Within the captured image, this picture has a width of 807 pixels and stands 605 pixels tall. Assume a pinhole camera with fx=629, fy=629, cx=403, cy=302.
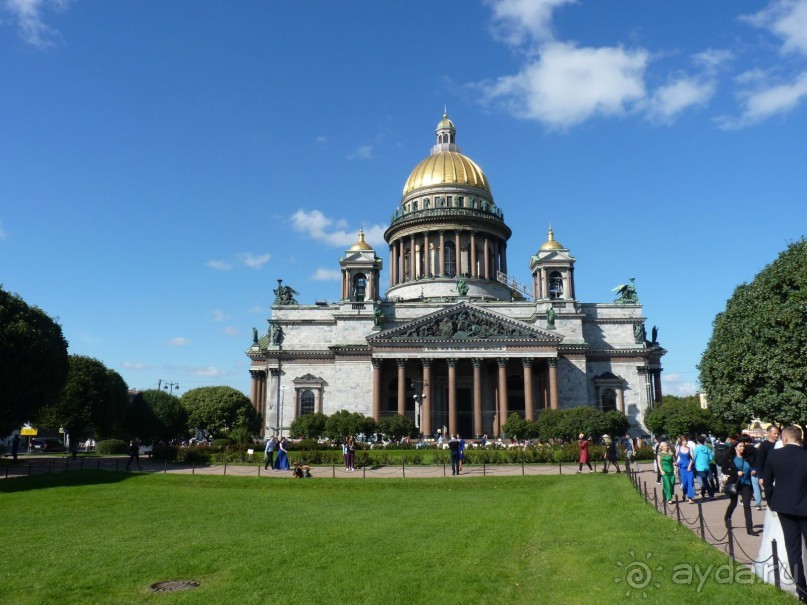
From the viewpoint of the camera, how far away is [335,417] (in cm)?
5456

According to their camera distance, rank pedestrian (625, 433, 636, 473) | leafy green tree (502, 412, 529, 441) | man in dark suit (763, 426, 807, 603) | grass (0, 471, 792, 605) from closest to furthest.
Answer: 1. man in dark suit (763, 426, 807, 603)
2. grass (0, 471, 792, 605)
3. pedestrian (625, 433, 636, 473)
4. leafy green tree (502, 412, 529, 441)

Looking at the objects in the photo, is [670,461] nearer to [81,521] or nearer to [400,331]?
[81,521]

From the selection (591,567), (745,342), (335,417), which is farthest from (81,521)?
(335,417)

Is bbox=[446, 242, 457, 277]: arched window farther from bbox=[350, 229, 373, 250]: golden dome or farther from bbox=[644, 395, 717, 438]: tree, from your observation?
bbox=[644, 395, 717, 438]: tree

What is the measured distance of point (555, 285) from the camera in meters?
72.9

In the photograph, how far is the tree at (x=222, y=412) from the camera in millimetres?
65812

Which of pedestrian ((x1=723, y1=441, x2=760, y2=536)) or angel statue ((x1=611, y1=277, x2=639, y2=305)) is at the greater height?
angel statue ((x1=611, y1=277, x2=639, y2=305))

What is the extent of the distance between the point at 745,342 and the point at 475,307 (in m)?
35.1

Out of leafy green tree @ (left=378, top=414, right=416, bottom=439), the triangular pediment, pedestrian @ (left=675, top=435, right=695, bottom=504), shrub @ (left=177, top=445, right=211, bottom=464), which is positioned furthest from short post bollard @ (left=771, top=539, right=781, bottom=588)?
the triangular pediment

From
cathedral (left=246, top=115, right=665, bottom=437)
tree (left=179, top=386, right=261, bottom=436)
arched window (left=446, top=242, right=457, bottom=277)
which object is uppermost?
arched window (left=446, top=242, right=457, bottom=277)

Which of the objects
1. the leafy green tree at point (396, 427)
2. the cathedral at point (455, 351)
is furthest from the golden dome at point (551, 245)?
the leafy green tree at point (396, 427)

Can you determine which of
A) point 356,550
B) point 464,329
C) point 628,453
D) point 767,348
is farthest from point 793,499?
point 464,329

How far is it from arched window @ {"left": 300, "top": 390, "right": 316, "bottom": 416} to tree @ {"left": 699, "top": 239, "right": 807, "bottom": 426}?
44.7 meters

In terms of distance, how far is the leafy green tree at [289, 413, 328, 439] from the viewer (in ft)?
185
